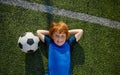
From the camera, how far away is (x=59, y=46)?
6531 mm

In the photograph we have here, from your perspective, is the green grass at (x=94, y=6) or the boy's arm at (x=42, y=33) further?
the green grass at (x=94, y=6)

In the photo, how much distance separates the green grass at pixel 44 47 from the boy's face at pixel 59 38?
0.36 meters

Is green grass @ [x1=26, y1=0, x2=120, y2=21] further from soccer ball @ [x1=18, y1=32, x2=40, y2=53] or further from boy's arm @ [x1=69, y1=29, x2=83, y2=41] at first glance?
soccer ball @ [x1=18, y1=32, x2=40, y2=53]

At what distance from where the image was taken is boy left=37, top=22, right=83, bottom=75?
252 inches

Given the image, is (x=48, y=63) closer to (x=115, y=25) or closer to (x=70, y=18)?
(x=70, y=18)

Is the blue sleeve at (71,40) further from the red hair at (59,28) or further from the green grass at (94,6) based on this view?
the green grass at (94,6)

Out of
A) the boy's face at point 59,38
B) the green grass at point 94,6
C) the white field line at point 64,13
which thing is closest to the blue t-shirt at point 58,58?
the boy's face at point 59,38

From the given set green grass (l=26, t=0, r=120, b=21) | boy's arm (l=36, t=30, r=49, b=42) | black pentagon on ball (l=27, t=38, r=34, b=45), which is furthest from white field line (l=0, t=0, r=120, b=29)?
black pentagon on ball (l=27, t=38, r=34, b=45)

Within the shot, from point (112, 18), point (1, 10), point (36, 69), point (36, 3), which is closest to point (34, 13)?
point (36, 3)

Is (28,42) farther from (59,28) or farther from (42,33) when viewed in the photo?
(59,28)

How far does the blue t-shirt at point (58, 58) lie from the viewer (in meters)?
6.47

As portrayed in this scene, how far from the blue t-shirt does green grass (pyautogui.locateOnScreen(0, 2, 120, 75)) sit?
0.56 ft

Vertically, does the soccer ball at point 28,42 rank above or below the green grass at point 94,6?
below

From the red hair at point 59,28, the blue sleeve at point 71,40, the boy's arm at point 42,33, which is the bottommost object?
the blue sleeve at point 71,40
